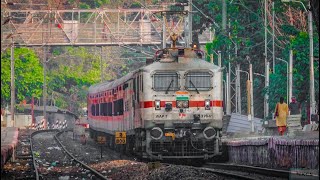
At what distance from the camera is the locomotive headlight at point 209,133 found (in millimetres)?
31391

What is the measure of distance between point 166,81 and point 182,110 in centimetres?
109

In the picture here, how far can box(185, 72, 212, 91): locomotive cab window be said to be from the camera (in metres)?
31.7

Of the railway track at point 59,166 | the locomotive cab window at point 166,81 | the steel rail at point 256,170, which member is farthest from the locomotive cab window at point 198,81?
the railway track at point 59,166

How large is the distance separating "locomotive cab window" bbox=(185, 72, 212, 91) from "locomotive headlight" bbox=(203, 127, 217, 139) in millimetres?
1245

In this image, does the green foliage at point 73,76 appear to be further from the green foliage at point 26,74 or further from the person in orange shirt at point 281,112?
the person in orange shirt at point 281,112

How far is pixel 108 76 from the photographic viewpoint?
110438 mm

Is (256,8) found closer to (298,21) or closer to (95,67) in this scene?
(298,21)

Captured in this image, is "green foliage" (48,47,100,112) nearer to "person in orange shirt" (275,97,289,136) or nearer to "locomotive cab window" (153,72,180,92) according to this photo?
"person in orange shirt" (275,97,289,136)

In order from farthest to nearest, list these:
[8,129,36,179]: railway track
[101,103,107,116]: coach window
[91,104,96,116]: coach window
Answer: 1. [91,104,96,116]: coach window
2. [101,103,107,116]: coach window
3. [8,129,36,179]: railway track

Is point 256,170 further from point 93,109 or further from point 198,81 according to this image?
point 93,109

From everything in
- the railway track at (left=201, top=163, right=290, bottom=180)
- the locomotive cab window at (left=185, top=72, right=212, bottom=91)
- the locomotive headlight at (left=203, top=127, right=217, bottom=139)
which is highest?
the locomotive cab window at (left=185, top=72, right=212, bottom=91)

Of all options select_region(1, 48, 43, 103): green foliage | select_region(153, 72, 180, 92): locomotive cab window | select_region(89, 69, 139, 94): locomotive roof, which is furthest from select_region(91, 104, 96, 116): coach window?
select_region(1, 48, 43, 103): green foliage

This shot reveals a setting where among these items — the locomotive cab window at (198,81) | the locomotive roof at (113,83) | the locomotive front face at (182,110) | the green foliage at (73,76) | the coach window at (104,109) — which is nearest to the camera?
the locomotive front face at (182,110)

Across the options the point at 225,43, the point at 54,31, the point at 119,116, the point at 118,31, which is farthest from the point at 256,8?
the point at 119,116
